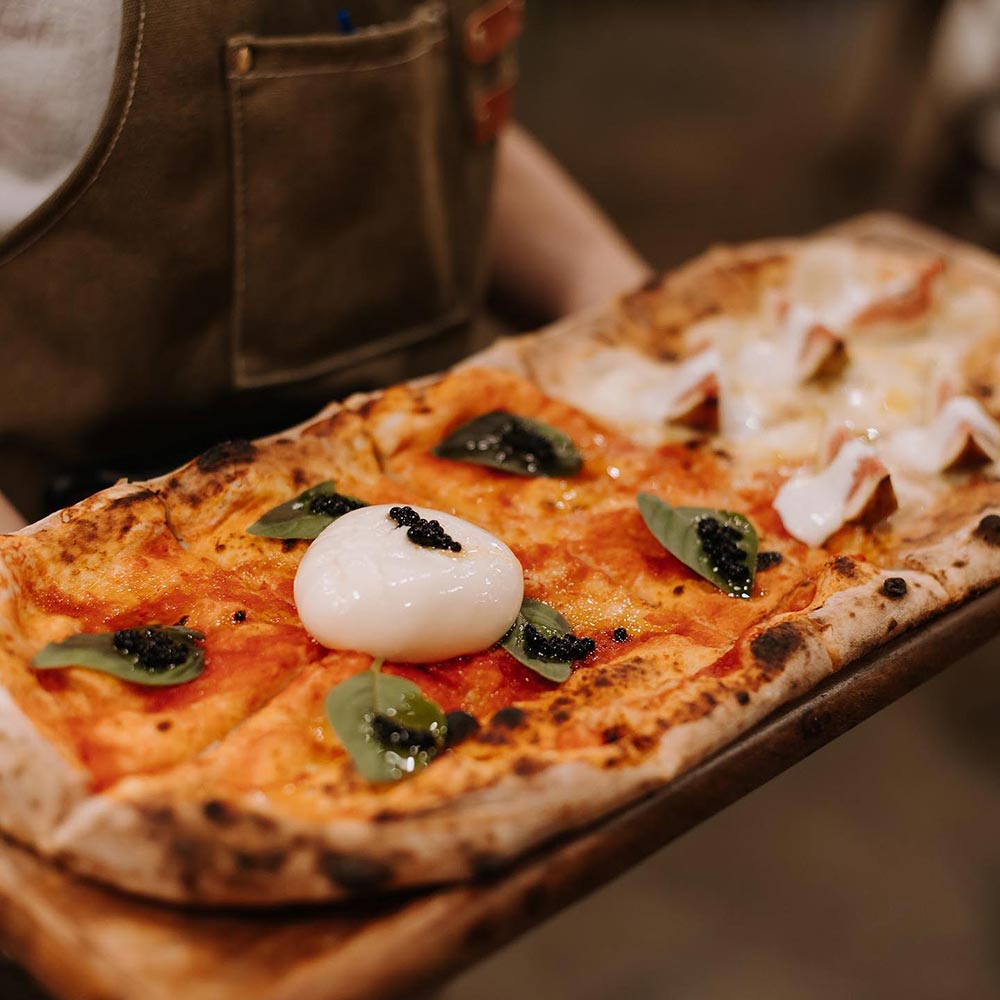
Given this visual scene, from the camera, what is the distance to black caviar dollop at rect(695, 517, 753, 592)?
2076mm

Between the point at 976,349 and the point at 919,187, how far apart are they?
5025 millimetres

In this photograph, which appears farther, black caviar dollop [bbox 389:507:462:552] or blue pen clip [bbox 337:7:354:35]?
blue pen clip [bbox 337:7:354:35]

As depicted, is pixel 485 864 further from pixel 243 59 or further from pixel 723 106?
pixel 723 106

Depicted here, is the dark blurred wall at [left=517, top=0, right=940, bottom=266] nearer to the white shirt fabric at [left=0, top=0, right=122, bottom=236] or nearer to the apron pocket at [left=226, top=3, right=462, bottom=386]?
the apron pocket at [left=226, top=3, right=462, bottom=386]

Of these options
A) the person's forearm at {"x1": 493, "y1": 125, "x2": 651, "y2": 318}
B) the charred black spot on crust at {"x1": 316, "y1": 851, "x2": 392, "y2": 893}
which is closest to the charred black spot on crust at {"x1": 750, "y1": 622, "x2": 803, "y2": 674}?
the charred black spot on crust at {"x1": 316, "y1": 851, "x2": 392, "y2": 893}

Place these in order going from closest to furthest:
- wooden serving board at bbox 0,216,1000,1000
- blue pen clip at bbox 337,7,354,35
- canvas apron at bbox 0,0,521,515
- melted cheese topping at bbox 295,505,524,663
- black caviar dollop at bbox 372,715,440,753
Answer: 1. wooden serving board at bbox 0,216,1000,1000
2. black caviar dollop at bbox 372,715,440,753
3. melted cheese topping at bbox 295,505,524,663
4. canvas apron at bbox 0,0,521,515
5. blue pen clip at bbox 337,7,354,35

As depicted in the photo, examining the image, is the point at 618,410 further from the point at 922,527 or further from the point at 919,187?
the point at 919,187

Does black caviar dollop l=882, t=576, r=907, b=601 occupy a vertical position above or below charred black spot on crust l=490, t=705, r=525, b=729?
above

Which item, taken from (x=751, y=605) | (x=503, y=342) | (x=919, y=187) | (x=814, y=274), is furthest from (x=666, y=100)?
(x=751, y=605)

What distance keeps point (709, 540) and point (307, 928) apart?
1048 mm

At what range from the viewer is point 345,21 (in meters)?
2.34

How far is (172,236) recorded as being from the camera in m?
2.26

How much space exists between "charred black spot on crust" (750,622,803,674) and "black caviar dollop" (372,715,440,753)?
1.88 feet

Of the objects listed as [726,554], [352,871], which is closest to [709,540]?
[726,554]
